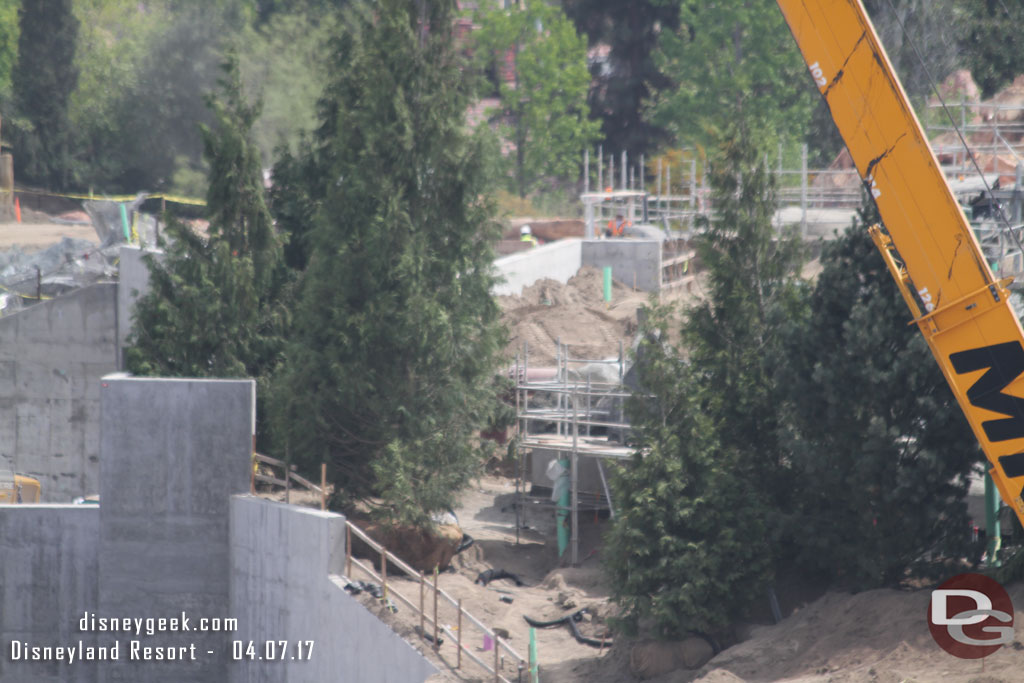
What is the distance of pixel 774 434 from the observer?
1744cm

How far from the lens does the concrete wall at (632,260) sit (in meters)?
39.5

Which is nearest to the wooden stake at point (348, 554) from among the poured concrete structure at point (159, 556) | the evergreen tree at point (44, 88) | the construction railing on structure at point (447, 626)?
the construction railing on structure at point (447, 626)

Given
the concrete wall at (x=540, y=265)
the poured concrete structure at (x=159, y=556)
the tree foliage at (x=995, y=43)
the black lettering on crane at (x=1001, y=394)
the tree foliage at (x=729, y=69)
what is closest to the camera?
the black lettering on crane at (x=1001, y=394)

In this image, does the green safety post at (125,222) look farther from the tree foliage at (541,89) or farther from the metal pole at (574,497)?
the tree foliage at (541,89)

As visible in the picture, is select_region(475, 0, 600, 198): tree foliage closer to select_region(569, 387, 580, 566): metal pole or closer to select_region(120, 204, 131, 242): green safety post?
select_region(120, 204, 131, 242): green safety post

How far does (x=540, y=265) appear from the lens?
37.8 m

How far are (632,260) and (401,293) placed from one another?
68.8ft

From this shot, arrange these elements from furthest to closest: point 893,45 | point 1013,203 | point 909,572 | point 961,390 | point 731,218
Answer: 1. point 893,45
2. point 1013,203
3. point 731,218
4. point 909,572
5. point 961,390

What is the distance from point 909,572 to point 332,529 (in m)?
7.49

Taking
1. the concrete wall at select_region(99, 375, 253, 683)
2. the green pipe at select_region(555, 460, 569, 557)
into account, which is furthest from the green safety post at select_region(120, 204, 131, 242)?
the green pipe at select_region(555, 460, 569, 557)

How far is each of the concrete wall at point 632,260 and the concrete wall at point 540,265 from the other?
76cm

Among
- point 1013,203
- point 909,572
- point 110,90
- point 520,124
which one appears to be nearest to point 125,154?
point 110,90

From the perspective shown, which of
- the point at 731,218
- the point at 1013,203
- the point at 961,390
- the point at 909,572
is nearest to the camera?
the point at 961,390

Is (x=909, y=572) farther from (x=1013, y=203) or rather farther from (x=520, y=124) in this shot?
(x=520, y=124)
